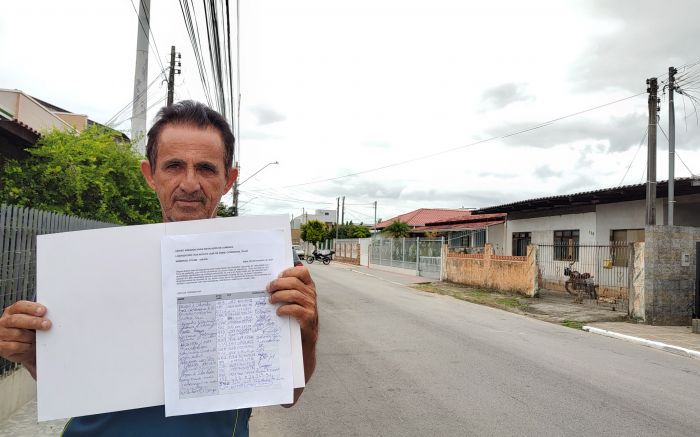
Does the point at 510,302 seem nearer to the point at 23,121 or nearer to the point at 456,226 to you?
the point at 23,121

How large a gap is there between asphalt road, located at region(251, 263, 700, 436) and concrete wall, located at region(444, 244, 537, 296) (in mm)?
6668

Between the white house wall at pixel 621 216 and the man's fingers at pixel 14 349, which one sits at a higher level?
the white house wall at pixel 621 216

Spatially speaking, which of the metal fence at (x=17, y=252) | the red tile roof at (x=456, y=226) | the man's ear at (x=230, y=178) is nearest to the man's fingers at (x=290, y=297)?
the man's ear at (x=230, y=178)

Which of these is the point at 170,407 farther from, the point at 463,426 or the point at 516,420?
the point at 516,420

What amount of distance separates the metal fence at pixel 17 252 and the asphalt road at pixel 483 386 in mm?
2514

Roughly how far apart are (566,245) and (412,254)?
11.1 metres

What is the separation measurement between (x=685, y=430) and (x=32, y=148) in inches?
412

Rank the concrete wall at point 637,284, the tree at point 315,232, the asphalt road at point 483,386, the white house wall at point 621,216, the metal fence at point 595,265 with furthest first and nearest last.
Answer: the tree at point 315,232, the white house wall at point 621,216, the metal fence at point 595,265, the concrete wall at point 637,284, the asphalt road at point 483,386

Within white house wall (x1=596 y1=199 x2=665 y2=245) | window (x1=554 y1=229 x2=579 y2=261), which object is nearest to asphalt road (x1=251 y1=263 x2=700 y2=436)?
window (x1=554 y1=229 x2=579 y2=261)

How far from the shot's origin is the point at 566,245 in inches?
708

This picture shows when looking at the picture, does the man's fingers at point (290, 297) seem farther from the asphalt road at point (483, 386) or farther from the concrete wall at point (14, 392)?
the concrete wall at point (14, 392)

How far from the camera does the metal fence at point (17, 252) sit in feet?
14.7

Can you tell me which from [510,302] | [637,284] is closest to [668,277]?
[637,284]

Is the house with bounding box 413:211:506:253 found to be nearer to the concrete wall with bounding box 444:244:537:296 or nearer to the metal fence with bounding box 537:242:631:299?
the concrete wall with bounding box 444:244:537:296
